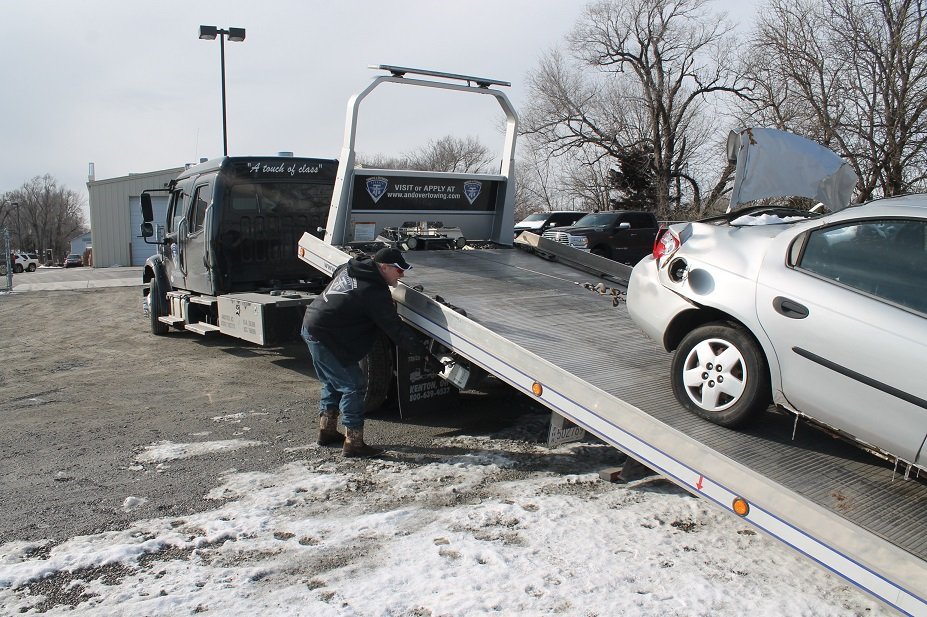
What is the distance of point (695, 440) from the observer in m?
3.66

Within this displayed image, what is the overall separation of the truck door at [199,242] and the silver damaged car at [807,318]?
21.5 ft

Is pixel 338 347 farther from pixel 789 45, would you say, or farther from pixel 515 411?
pixel 789 45

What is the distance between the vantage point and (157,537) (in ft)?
13.4

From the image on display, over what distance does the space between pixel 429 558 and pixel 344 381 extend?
212 cm

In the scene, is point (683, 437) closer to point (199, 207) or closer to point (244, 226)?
point (244, 226)

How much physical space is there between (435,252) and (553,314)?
2209mm

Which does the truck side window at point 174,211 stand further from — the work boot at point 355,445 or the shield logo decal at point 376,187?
the work boot at point 355,445

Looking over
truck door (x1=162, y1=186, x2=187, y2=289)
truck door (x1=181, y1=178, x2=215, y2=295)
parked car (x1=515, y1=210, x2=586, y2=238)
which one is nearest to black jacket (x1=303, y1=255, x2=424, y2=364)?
truck door (x1=181, y1=178, x2=215, y2=295)

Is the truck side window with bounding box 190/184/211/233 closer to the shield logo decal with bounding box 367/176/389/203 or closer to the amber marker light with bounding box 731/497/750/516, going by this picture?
the shield logo decal with bounding box 367/176/389/203

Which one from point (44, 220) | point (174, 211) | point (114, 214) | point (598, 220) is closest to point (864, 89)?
point (598, 220)

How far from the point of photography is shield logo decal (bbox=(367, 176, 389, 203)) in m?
7.58

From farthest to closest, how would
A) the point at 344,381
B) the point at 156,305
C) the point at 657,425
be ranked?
the point at 156,305 < the point at 344,381 < the point at 657,425

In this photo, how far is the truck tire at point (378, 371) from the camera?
6293 millimetres

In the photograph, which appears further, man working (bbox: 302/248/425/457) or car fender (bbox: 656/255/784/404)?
man working (bbox: 302/248/425/457)
